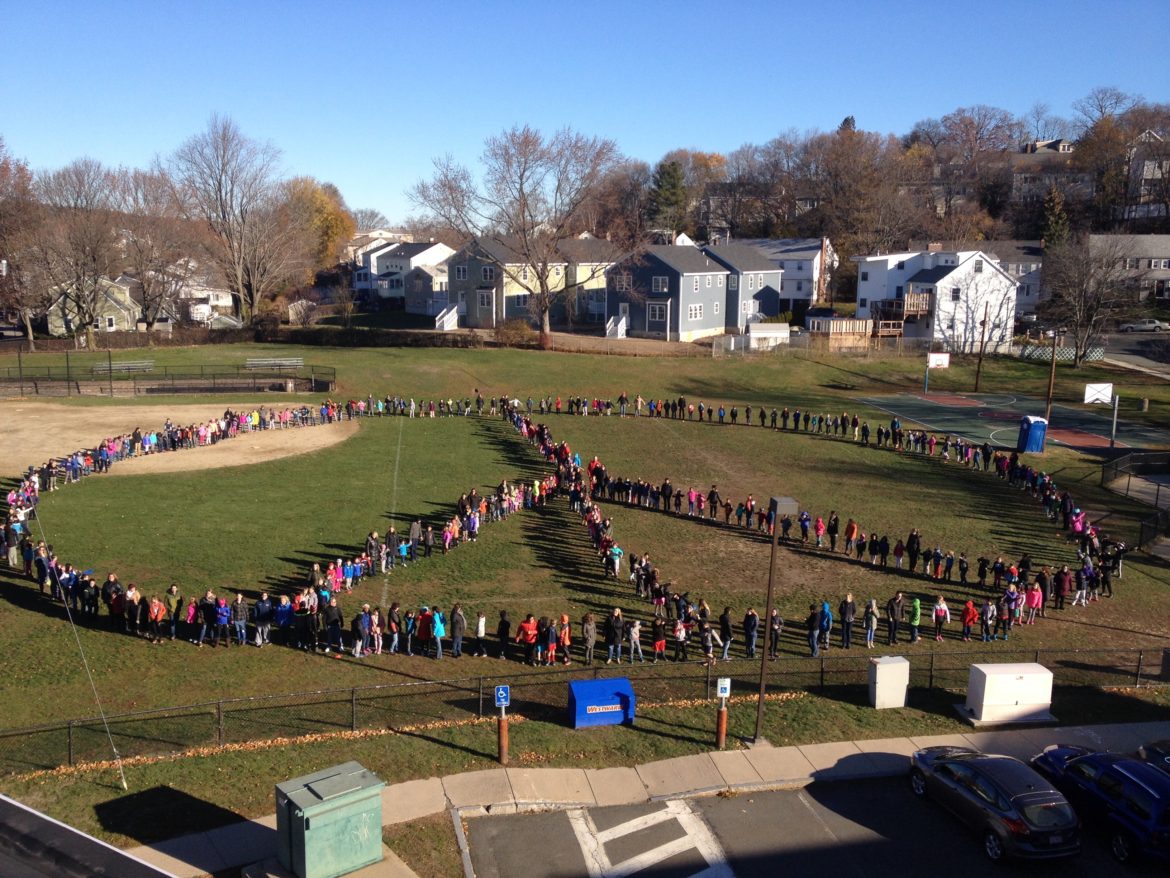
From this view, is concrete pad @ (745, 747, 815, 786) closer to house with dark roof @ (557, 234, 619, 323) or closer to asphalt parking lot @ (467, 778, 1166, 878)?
asphalt parking lot @ (467, 778, 1166, 878)

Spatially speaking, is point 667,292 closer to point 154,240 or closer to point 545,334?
point 545,334

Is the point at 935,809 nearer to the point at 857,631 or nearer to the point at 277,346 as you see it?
the point at 857,631

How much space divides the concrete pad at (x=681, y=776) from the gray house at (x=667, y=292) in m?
56.5

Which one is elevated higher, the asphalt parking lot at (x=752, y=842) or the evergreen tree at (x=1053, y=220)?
the evergreen tree at (x=1053, y=220)

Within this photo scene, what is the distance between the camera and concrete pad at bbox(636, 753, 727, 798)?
14.5 m

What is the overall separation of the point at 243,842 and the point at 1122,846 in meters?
11.5

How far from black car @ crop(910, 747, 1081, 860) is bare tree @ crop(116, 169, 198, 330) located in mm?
68808

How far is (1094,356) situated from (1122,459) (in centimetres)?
3131

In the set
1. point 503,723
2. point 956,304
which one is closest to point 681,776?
point 503,723

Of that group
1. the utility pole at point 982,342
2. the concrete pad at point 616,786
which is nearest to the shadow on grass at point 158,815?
the concrete pad at point 616,786

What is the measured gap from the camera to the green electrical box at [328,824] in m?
11.5

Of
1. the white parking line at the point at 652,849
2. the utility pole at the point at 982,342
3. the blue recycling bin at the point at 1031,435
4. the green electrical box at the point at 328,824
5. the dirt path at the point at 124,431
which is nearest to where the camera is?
the green electrical box at the point at 328,824

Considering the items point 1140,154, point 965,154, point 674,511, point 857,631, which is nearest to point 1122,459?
point 674,511

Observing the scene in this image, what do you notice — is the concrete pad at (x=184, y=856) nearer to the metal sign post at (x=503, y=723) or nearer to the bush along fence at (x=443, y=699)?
the bush along fence at (x=443, y=699)
